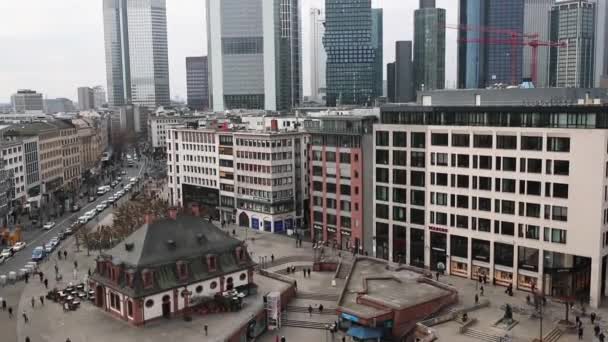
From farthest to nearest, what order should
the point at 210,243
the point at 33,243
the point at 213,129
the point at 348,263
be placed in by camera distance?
the point at 213,129
the point at 33,243
the point at 348,263
the point at 210,243

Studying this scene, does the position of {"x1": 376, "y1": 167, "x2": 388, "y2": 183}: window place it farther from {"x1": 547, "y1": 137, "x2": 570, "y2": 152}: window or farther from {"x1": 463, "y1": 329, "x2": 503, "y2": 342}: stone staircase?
{"x1": 463, "y1": 329, "x2": 503, "y2": 342}: stone staircase

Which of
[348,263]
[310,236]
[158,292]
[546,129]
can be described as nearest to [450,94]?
[546,129]

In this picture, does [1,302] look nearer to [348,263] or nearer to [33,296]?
[33,296]

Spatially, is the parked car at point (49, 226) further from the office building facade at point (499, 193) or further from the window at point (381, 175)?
the window at point (381, 175)

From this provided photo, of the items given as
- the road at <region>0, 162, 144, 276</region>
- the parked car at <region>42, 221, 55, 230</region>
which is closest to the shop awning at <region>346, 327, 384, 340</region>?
the road at <region>0, 162, 144, 276</region>

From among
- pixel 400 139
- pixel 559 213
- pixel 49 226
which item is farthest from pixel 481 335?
pixel 49 226

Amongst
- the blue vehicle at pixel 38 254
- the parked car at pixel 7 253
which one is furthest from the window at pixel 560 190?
the parked car at pixel 7 253
